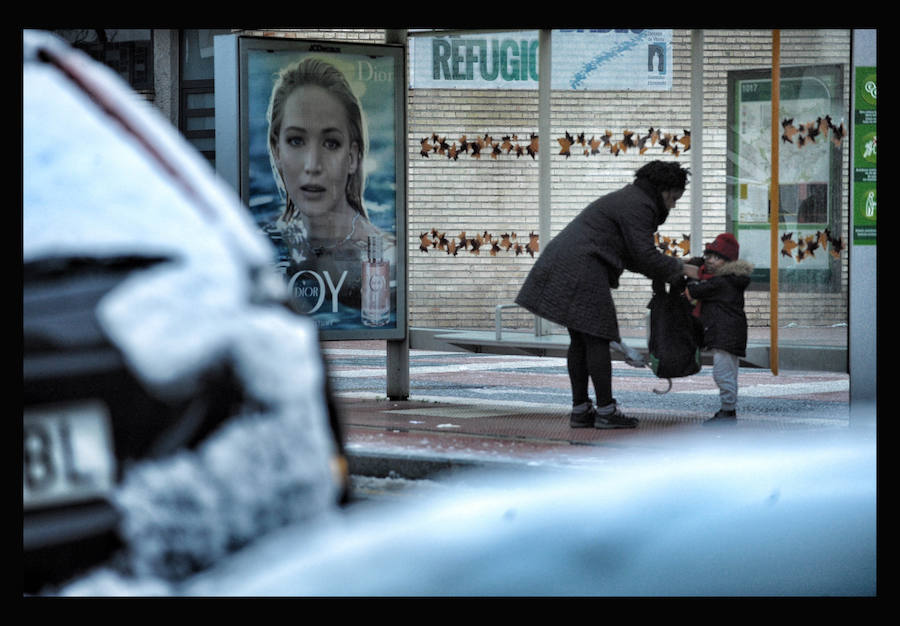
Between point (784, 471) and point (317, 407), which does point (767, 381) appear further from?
point (317, 407)

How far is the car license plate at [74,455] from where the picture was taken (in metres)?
2.49

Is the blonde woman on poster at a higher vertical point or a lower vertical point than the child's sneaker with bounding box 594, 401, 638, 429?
higher

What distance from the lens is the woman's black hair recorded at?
6668 millimetres

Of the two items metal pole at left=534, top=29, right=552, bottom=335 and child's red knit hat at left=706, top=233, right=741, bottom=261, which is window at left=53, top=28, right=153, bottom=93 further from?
metal pole at left=534, top=29, right=552, bottom=335

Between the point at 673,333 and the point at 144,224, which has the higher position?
the point at 144,224

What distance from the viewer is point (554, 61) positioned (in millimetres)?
9211

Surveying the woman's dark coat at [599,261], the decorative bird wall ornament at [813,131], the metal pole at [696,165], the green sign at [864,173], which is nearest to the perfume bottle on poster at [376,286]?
the woman's dark coat at [599,261]

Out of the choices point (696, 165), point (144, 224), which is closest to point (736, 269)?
point (696, 165)

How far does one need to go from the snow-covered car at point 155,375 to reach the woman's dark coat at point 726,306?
14.3ft

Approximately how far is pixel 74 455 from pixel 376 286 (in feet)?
17.6

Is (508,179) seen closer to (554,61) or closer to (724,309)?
(554,61)

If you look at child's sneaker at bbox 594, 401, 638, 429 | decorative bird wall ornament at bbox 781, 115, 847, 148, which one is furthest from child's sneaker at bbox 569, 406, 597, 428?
decorative bird wall ornament at bbox 781, 115, 847, 148

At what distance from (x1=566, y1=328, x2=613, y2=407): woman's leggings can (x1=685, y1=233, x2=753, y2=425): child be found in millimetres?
557
